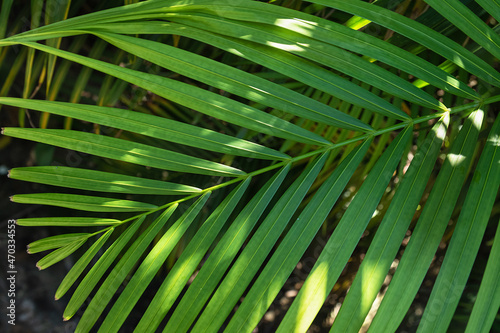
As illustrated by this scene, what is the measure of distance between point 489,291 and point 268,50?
0.42 m

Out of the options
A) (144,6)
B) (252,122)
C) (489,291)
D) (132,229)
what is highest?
(144,6)

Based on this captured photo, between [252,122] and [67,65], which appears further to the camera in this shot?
[67,65]

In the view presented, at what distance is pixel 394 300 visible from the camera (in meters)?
0.49

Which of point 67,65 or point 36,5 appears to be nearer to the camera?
point 36,5

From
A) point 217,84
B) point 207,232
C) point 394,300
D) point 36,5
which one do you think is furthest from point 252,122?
point 36,5

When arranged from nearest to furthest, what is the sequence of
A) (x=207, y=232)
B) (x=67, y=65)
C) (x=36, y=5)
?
(x=207, y=232), (x=36, y=5), (x=67, y=65)

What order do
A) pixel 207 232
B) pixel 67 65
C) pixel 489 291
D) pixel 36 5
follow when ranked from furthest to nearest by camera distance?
pixel 67 65 → pixel 36 5 → pixel 207 232 → pixel 489 291

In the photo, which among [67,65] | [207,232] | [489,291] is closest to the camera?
[489,291]

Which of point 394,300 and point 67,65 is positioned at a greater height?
point 67,65

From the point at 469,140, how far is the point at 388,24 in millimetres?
214

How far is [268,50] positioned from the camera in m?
0.56

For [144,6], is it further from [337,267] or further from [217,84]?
[337,267]

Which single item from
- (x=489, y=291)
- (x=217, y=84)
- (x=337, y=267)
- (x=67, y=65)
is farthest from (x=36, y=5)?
(x=489, y=291)

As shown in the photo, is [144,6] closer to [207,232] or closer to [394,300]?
[207,232]
